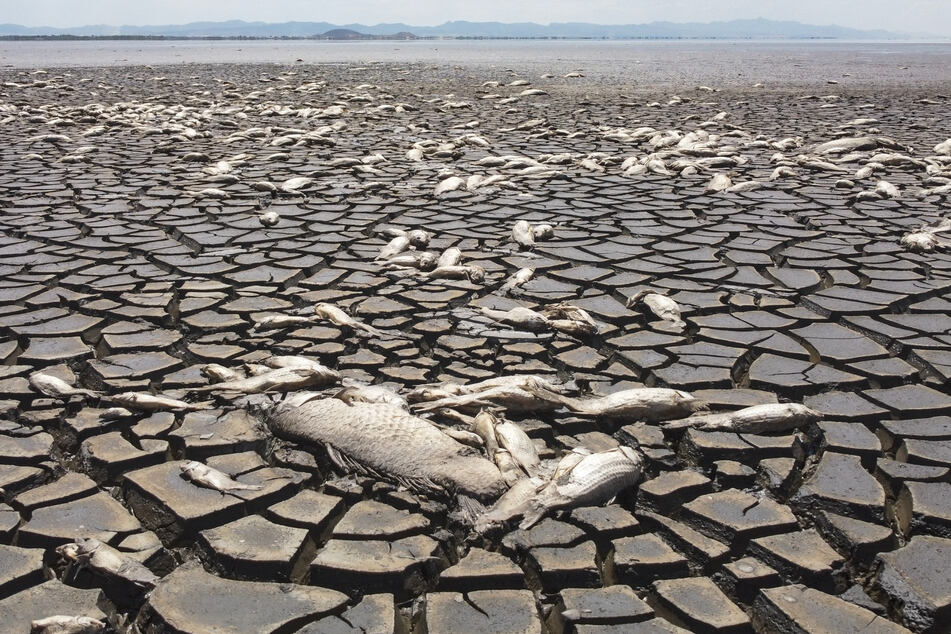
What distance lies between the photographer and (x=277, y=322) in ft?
12.3

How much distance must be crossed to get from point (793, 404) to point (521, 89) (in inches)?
635

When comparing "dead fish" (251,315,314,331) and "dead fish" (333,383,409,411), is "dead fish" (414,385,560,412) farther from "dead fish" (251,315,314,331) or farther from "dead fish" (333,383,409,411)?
"dead fish" (251,315,314,331)

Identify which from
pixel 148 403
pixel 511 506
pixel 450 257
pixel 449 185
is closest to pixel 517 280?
pixel 450 257

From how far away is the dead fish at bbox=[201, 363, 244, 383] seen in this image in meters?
3.15

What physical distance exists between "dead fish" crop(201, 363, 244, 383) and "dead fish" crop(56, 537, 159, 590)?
1.11 metres

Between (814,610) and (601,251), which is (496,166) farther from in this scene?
(814,610)

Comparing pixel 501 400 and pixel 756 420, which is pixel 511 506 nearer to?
pixel 501 400

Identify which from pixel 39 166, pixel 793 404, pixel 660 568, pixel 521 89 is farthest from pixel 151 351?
pixel 521 89

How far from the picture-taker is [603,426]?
285 centimetres

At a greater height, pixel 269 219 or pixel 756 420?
pixel 269 219

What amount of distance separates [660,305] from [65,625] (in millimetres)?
2940

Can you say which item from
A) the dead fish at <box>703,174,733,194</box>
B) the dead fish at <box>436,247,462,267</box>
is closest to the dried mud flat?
the dead fish at <box>703,174,733,194</box>

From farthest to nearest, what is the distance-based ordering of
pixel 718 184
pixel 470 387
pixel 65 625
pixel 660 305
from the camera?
pixel 718 184 → pixel 660 305 → pixel 470 387 → pixel 65 625

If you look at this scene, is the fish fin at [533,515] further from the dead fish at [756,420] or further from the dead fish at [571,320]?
the dead fish at [571,320]
